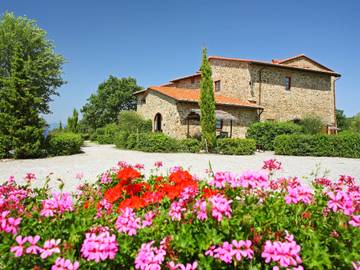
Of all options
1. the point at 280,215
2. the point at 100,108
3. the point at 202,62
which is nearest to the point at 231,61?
the point at 202,62

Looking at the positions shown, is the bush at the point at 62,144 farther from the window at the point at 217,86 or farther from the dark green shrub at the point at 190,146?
the window at the point at 217,86

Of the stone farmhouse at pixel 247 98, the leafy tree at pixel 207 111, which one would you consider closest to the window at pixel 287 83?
the stone farmhouse at pixel 247 98

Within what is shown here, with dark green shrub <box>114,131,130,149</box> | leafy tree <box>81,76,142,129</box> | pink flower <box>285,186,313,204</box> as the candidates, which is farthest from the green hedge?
leafy tree <box>81,76,142,129</box>

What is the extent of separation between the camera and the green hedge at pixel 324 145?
49.2 ft

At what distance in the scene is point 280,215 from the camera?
78.2 inches

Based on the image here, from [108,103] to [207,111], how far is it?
3002 centimetres

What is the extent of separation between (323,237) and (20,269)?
1948mm

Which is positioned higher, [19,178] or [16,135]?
[16,135]

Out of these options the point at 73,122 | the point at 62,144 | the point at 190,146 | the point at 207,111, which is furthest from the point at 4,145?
the point at 73,122

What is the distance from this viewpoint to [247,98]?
22250 millimetres

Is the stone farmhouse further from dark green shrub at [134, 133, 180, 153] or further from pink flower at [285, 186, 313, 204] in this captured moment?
pink flower at [285, 186, 313, 204]

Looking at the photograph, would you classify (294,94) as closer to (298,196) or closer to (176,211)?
(298,196)

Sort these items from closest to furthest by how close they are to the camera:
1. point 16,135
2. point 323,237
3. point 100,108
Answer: point 323,237 < point 16,135 < point 100,108

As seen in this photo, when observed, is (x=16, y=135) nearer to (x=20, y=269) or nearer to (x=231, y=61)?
(x=20, y=269)
